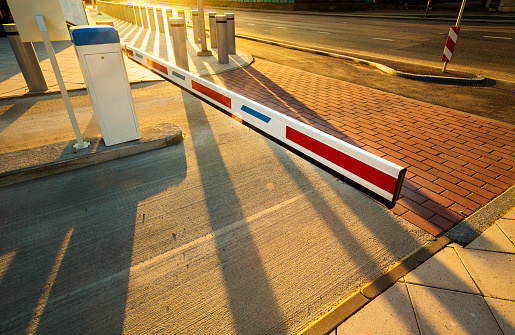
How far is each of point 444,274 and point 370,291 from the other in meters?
0.63

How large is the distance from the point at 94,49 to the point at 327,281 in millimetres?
3506

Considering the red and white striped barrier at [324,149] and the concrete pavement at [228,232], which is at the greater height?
the red and white striped barrier at [324,149]

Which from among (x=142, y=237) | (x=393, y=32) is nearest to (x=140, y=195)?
(x=142, y=237)

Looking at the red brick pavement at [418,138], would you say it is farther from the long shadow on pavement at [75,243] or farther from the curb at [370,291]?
the long shadow on pavement at [75,243]

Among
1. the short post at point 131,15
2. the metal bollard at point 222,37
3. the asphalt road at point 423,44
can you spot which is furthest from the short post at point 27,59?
the short post at point 131,15

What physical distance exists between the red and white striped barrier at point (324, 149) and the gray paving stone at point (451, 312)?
942 mm

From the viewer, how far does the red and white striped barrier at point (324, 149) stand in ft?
5.16

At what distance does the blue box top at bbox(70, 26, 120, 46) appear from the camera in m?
3.26

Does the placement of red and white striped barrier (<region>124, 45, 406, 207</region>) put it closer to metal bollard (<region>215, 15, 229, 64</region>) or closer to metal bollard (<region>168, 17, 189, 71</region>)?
metal bollard (<region>168, 17, 189, 71</region>)

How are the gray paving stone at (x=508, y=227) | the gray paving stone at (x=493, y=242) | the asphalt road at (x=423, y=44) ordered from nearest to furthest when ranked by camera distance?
the gray paving stone at (x=493, y=242) → the gray paving stone at (x=508, y=227) → the asphalt road at (x=423, y=44)

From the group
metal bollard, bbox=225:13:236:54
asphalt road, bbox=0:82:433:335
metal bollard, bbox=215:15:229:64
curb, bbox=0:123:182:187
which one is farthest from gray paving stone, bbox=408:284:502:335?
metal bollard, bbox=225:13:236:54

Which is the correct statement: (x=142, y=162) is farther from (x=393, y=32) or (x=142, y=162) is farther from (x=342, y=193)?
(x=393, y=32)

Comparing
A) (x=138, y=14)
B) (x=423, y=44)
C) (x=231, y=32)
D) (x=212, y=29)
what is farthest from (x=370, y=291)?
(x=138, y=14)

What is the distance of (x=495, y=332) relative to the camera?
6.03 ft
